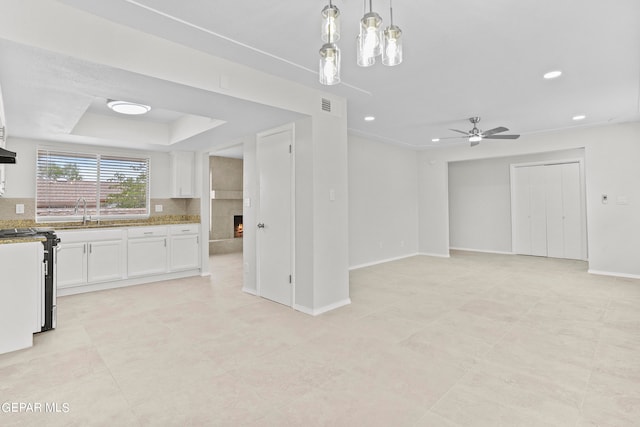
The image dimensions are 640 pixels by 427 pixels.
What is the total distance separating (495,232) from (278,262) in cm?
607

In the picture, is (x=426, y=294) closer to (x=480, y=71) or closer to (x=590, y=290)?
(x=590, y=290)

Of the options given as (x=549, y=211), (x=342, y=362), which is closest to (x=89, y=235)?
(x=342, y=362)

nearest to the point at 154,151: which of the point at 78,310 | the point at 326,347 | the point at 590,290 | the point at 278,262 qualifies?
the point at 78,310

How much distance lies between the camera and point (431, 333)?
2996 millimetres

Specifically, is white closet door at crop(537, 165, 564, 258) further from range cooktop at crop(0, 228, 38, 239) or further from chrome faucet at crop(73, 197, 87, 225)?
chrome faucet at crop(73, 197, 87, 225)

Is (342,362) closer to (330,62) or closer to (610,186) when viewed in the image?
(330,62)

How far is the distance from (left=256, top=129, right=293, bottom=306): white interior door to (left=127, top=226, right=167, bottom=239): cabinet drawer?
1.95m

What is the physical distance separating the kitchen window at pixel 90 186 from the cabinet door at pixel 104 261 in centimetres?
88

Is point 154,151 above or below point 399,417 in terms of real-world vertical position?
above

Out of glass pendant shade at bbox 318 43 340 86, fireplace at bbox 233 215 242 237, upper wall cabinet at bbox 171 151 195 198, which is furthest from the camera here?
fireplace at bbox 233 215 242 237

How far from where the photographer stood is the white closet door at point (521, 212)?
7.36m

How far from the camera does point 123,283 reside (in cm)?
484

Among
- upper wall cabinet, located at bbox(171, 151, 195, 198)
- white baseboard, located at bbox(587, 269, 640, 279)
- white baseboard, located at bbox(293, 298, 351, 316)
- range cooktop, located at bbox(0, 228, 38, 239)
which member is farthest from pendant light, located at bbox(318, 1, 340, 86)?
white baseboard, located at bbox(587, 269, 640, 279)

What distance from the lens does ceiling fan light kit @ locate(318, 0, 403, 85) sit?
4.95 ft
